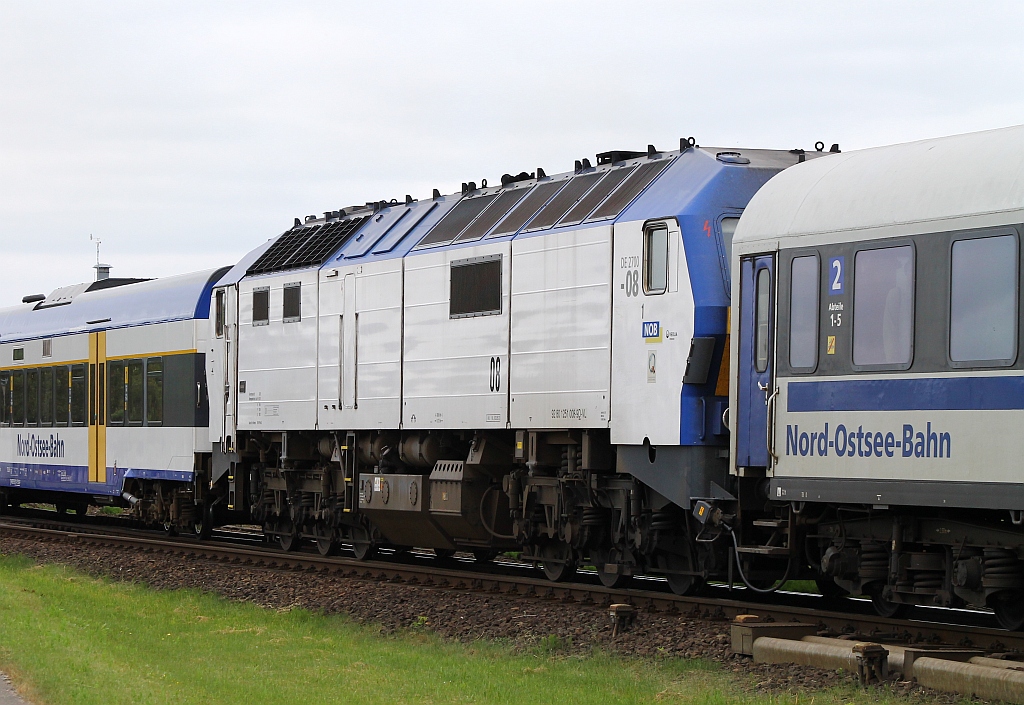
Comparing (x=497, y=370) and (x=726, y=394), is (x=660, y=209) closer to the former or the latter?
(x=726, y=394)

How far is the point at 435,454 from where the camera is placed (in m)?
18.2

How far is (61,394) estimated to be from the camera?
93.8ft

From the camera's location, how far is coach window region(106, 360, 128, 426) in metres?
26.3

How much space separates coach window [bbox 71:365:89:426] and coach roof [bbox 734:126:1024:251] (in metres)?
17.8

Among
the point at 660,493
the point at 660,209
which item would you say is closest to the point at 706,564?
the point at 660,493

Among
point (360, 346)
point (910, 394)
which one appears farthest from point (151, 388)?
point (910, 394)

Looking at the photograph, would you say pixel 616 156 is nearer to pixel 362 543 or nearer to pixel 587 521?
pixel 587 521

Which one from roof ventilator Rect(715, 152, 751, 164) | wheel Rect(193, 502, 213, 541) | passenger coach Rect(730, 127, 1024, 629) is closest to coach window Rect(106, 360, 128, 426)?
wheel Rect(193, 502, 213, 541)

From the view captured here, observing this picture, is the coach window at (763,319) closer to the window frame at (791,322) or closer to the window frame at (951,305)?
the window frame at (791,322)

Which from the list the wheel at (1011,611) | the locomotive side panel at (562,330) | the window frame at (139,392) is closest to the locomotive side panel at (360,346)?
the locomotive side panel at (562,330)

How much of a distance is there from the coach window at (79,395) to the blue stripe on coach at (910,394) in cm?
1857

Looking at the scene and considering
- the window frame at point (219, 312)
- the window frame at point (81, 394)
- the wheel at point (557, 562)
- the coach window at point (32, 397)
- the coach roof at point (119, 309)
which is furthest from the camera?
the coach window at point (32, 397)

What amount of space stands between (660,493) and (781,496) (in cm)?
221

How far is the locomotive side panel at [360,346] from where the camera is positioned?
61.0 ft
